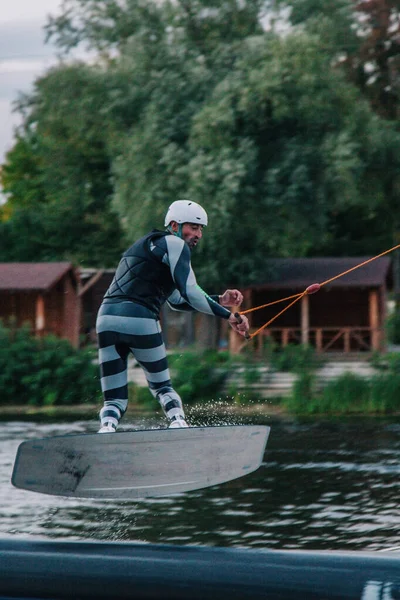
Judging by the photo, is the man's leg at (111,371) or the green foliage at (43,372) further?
the green foliage at (43,372)

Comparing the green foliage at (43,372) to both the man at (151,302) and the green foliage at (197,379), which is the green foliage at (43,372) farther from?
the man at (151,302)

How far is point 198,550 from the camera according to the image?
168 inches

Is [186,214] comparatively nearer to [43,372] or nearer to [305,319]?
[43,372]

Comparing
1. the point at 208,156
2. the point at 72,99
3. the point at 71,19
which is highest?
the point at 71,19

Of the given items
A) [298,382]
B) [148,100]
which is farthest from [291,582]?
[148,100]

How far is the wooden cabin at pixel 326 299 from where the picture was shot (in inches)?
1460

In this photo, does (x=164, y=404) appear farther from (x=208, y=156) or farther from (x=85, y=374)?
(x=208, y=156)

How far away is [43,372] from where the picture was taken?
28594mm

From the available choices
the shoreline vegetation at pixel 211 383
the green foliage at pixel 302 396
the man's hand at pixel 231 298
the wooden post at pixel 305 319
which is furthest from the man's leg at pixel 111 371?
the wooden post at pixel 305 319

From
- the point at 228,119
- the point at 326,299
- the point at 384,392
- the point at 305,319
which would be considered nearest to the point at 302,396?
the point at 384,392

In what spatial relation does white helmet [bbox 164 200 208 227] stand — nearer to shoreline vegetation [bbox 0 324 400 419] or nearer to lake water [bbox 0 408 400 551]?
lake water [bbox 0 408 400 551]

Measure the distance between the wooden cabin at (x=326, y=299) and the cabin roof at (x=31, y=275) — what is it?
6289mm

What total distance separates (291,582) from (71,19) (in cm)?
3446

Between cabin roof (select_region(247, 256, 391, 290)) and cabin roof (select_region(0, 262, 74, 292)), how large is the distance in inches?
260
